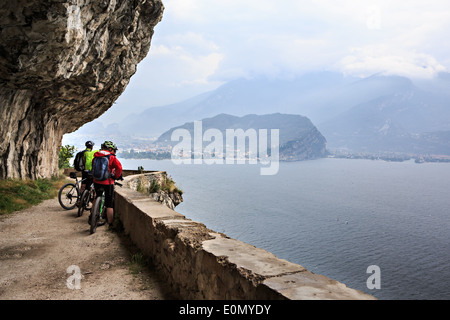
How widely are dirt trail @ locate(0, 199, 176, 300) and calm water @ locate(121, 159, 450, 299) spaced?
3484 cm

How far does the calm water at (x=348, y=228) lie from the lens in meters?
40.1

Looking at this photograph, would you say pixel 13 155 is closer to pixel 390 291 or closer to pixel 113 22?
pixel 113 22

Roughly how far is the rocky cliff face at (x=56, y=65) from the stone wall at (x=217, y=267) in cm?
517

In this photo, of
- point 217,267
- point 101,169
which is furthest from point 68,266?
point 217,267

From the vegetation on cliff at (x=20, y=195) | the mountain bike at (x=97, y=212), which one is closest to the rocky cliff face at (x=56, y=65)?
the vegetation on cliff at (x=20, y=195)

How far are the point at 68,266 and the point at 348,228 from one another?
5859cm

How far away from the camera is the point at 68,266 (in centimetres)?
464

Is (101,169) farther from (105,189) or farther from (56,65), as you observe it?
(56,65)

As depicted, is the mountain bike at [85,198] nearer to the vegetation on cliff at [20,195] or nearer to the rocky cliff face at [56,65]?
the vegetation on cliff at [20,195]

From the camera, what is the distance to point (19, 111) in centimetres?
1351

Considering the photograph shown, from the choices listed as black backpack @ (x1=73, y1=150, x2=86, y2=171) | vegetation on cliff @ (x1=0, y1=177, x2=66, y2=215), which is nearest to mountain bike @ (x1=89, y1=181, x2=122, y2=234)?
black backpack @ (x1=73, y1=150, x2=86, y2=171)

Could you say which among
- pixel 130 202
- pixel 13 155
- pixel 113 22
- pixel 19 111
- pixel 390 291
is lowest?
pixel 390 291

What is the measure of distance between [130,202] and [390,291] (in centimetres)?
3757
